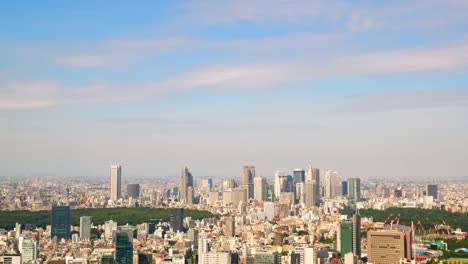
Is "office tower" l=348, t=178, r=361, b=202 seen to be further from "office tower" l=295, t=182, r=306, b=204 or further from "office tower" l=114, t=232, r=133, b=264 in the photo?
"office tower" l=114, t=232, r=133, b=264

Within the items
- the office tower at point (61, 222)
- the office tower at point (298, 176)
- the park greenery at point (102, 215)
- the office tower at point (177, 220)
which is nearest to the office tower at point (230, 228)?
the office tower at point (177, 220)

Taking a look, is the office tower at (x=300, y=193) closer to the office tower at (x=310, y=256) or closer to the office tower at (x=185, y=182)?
the office tower at (x=185, y=182)

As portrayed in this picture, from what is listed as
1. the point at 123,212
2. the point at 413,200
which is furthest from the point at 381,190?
the point at 123,212

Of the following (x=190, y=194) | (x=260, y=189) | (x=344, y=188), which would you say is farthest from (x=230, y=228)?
(x=344, y=188)

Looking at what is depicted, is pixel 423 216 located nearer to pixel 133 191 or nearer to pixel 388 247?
pixel 388 247

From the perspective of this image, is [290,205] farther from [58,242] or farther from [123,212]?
[58,242]

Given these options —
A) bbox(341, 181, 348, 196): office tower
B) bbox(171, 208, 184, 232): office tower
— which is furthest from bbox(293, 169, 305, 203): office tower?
bbox(171, 208, 184, 232): office tower

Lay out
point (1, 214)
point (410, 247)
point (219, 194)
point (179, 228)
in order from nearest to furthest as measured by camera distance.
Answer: point (410, 247)
point (1, 214)
point (179, 228)
point (219, 194)
